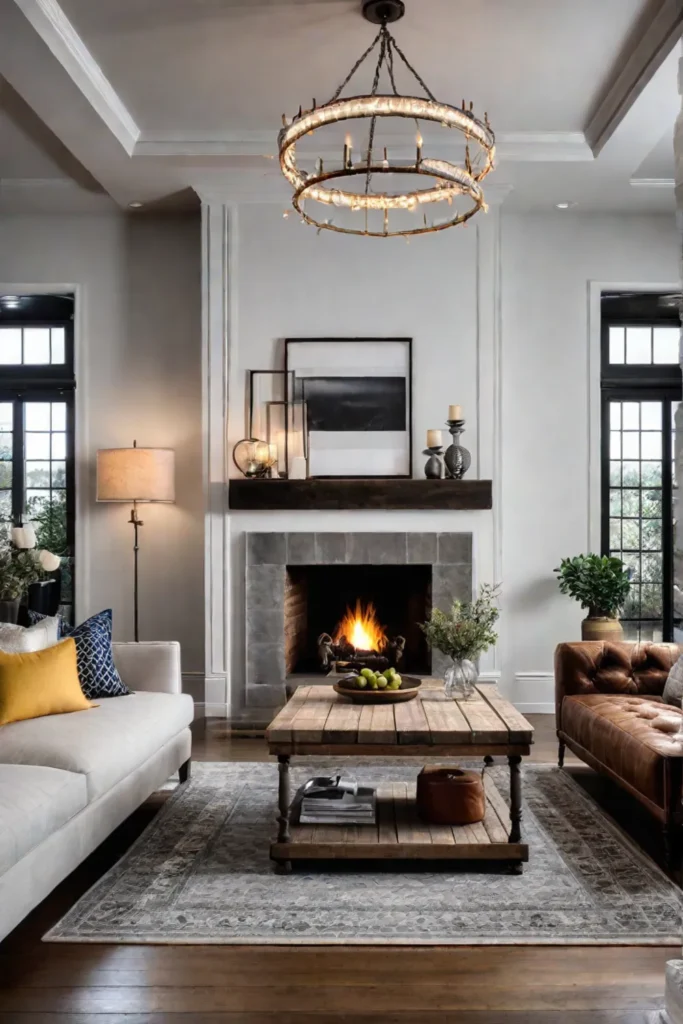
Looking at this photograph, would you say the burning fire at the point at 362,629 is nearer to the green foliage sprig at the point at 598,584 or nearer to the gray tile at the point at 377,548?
the gray tile at the point at 377,548

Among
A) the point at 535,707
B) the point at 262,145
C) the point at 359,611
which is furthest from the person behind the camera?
the point at 359,611

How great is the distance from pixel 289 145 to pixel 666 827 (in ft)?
9.23

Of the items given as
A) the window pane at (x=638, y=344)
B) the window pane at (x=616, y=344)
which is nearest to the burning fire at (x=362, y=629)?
the window pane at (x=616, y=344)

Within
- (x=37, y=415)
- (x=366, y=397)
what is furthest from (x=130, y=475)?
(x=366, y=397)

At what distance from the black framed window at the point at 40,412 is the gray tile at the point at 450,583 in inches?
→ 101

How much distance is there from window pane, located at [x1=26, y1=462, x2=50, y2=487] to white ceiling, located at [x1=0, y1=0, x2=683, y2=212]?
6.10ft

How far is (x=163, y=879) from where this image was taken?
314 centimetres

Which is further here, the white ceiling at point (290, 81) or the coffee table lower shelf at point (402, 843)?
the white ceiling at point (290, 81)

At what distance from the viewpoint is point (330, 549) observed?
19.2 ft

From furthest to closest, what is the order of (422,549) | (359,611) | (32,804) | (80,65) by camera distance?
(359,611), (422,549), (80,65), (32,804)

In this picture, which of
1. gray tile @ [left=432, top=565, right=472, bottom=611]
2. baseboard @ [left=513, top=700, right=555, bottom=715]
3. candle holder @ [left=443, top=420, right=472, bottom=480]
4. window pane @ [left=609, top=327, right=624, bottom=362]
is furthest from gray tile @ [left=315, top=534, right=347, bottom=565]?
window pane @ [left=609, top=327, right=624, bottom=362]

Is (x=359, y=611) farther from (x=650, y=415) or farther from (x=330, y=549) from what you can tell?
(x=650, y=415)

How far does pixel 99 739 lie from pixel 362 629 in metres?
3.03

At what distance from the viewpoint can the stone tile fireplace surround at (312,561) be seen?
5820mm
